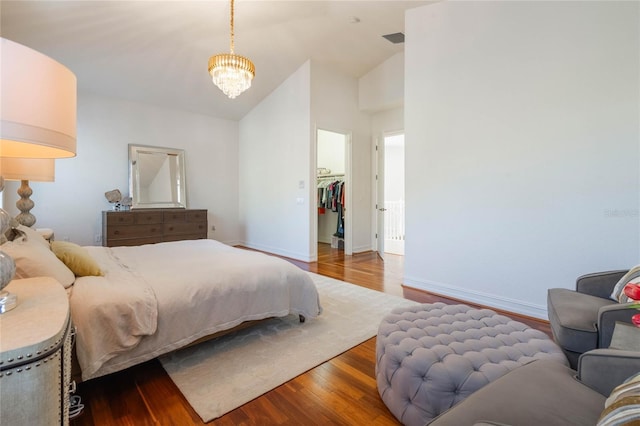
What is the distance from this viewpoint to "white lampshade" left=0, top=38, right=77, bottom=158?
807 mm

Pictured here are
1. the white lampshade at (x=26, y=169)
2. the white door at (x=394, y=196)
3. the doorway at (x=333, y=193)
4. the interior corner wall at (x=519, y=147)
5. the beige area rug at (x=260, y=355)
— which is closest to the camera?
the beige area rug at (x=260, y=355)

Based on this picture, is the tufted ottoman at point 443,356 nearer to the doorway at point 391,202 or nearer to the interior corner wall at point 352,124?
the doorway at point 391,202

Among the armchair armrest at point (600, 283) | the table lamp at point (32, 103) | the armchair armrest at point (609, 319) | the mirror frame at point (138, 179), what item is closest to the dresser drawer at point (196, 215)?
the mirror frame at point (138, 179)

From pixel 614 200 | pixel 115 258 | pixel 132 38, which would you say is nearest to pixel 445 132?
pixel 614 200

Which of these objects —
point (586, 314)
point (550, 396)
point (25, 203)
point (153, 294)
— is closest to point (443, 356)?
point (550, 396)

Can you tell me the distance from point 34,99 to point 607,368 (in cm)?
199

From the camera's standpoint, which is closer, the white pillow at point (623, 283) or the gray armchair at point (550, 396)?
the gray armchair at point (550, 396)

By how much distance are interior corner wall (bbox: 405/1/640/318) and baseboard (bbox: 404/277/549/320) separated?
0.01 metres

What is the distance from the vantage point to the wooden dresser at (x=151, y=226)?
4.52m

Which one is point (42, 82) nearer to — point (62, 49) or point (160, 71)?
point (62, 49)

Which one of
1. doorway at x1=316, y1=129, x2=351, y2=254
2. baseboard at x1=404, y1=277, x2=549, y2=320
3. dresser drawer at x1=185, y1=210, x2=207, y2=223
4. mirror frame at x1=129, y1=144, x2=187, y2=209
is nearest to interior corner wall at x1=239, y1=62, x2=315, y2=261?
doorway at x1=316, y1=129, x2=351, y2=254

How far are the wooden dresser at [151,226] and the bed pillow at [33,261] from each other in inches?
126

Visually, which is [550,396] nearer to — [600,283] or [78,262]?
[600,283]

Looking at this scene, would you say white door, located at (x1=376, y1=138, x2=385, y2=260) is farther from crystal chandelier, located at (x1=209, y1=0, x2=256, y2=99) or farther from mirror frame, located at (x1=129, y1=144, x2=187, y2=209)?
mirror frame, located at (x1=129, y1=144, x2=187, y2=209)
